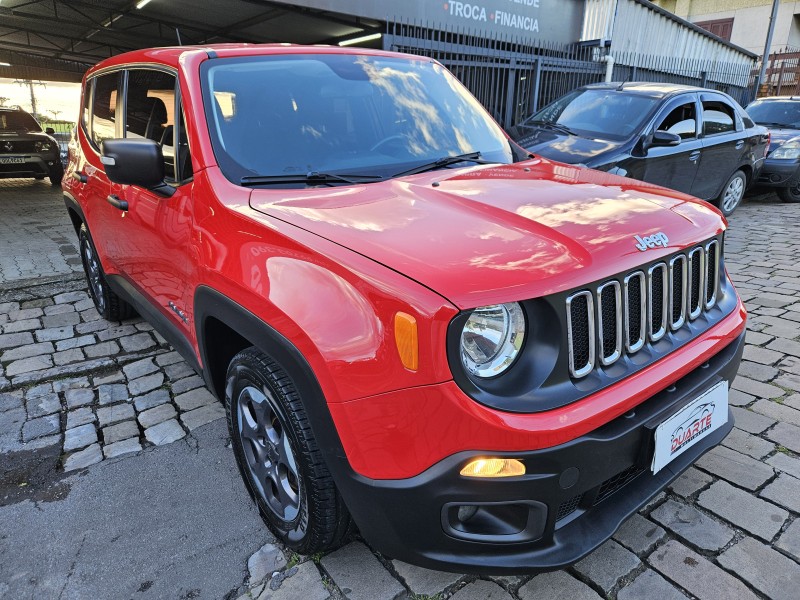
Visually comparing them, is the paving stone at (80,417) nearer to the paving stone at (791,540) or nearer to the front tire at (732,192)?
the paving stone at (791,540)

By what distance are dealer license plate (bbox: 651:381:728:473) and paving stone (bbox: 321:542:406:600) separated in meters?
0.75

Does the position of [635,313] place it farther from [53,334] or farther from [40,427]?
[53,334]

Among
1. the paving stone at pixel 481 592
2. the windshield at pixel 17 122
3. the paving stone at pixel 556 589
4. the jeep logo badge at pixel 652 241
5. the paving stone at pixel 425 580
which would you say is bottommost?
the paving stone at pixel 425 580

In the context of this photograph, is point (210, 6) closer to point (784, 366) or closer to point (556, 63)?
point (556, 63)

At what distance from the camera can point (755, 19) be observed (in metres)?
25.8

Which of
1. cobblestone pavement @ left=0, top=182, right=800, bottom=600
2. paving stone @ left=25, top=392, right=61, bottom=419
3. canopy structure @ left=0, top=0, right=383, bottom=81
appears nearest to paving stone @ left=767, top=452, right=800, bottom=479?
cobblestone pavement @ left=0, top=182, right=800, bottom=600

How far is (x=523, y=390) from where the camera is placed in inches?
61.9

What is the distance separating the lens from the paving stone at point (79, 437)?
2936 mm

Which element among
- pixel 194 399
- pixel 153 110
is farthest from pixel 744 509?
pixel 153 110

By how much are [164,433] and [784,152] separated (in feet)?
32.0

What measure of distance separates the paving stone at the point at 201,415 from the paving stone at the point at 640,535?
7.00 ft

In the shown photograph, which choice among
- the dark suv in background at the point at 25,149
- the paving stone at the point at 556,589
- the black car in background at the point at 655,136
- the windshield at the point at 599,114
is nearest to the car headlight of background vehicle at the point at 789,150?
the black car in background at the point at 655,136

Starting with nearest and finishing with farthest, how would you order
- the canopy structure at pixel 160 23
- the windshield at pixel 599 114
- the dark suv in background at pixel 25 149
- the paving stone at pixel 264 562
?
the paving stone at pixel 264 562
the windshield at pixel 599 114
the canopy structure at pixel 160 23
the dark suv in background at pixel 25 149

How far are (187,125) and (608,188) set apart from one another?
5.97 ft
